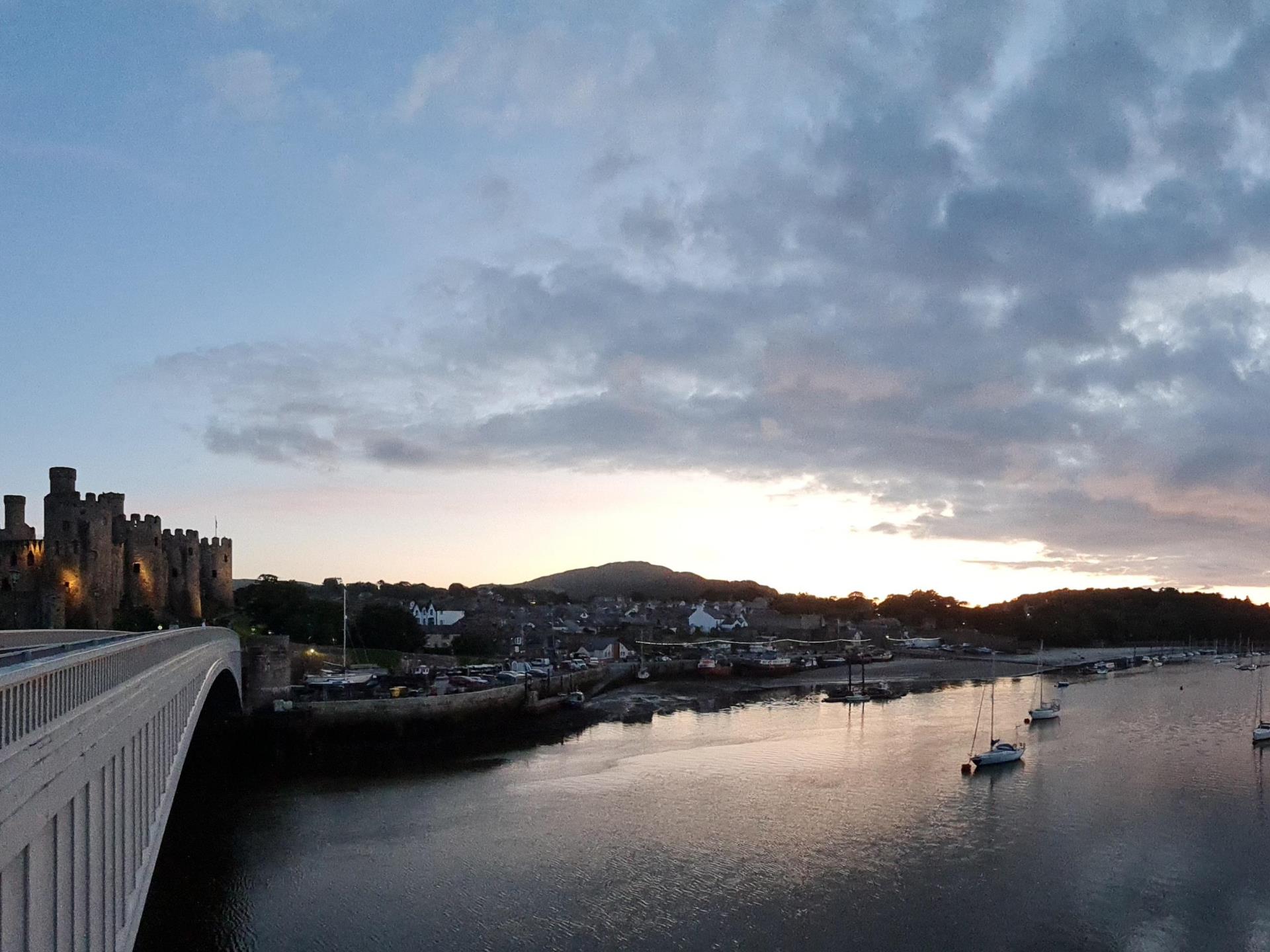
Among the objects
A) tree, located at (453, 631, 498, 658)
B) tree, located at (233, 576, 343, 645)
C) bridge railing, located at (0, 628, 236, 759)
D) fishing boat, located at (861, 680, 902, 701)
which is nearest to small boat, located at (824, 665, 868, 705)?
fishing boat, located at (861, 680, 902, 701)

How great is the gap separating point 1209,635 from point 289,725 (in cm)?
15241

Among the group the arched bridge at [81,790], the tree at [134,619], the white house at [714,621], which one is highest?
the arched bridge at [81,790]

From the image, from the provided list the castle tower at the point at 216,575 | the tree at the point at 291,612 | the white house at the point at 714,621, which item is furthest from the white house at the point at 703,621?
the castle tower at the point at 216,575

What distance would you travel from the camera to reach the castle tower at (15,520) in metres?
49.8

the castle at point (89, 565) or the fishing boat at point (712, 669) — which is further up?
the castle at point (89, 565)

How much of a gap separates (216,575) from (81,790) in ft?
185

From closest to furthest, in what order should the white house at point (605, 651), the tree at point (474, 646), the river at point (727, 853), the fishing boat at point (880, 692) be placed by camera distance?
the river at point (727, 853) → the fishing boat at point (880, 692) → the tree at point (474, 646) → the white house at point (605, 651)

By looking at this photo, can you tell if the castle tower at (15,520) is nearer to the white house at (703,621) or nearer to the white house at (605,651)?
the white house at (605,651)

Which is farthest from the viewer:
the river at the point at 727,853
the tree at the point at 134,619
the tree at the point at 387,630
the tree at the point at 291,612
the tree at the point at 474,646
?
the tree at the point at 474,646

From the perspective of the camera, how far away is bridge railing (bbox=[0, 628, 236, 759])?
19.6 feet

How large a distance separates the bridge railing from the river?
11.6 meters

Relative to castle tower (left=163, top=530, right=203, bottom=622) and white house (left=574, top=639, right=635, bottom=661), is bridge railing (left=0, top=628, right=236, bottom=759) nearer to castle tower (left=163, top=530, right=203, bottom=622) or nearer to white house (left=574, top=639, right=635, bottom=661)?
castle tower (left=163, top=530, right=203, bottom=622)

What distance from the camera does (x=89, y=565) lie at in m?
48.9

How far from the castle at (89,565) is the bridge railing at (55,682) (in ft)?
132
